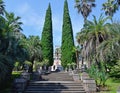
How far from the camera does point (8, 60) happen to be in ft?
50.0

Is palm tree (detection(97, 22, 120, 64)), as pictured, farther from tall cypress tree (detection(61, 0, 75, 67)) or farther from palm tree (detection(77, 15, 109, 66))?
tall cypress tree (detection(61, 0, 75, 67))

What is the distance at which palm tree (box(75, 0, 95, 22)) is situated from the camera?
Answer: 47.2 metres

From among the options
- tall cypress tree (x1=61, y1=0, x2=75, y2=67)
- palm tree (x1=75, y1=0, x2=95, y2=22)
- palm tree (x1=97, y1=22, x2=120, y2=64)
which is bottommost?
palm tree (x1=97, y1=22, x2=120, y2=64)

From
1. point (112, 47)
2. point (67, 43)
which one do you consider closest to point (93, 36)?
point (112, 47)

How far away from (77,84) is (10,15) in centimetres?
2811

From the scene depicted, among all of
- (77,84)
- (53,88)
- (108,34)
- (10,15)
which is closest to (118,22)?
(108,34)

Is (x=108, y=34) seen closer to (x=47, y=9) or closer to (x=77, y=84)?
(x=77, y=84)

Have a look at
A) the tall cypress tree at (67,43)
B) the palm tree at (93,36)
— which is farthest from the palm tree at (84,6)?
the palm tree at (93,36)

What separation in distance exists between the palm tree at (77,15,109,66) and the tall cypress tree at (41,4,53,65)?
21867 millimetres

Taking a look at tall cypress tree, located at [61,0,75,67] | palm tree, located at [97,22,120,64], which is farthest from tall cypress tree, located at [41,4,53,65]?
palm tree, located at [97,22,120,64]

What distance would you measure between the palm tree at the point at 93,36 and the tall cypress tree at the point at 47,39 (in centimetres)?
2187

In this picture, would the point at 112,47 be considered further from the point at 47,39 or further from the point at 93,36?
the point at 47,39

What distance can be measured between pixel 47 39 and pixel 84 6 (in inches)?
359

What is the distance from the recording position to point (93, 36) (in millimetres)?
23562
